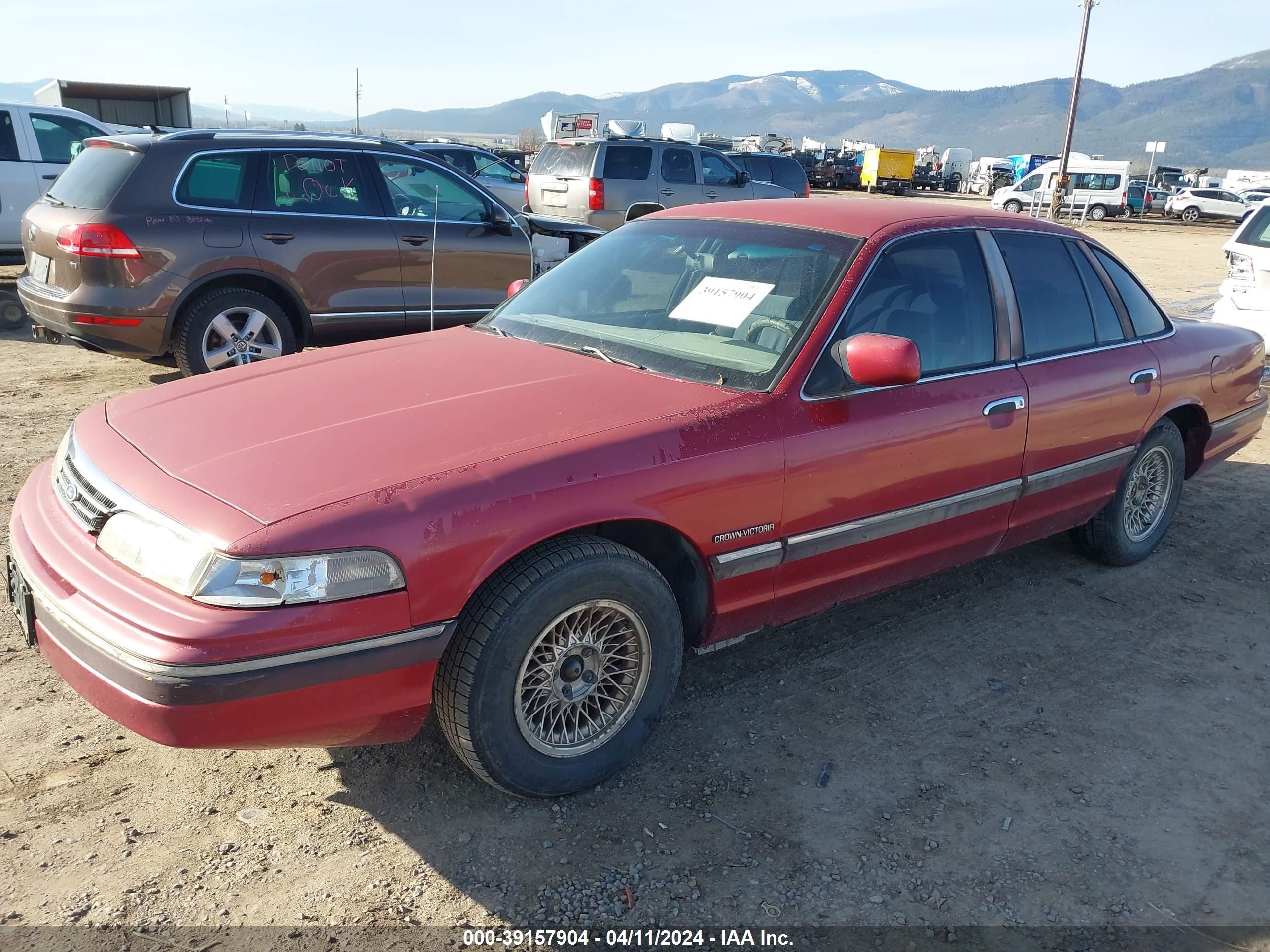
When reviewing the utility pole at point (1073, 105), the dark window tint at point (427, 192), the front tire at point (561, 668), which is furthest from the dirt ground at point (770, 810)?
the utility pole at point (1073, 105)

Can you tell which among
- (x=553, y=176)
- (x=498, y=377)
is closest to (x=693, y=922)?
(x=498, y=377)

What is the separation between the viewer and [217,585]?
7.63 feet

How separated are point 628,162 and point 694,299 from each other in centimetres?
1188

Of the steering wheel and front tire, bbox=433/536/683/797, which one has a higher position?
the steering wheel

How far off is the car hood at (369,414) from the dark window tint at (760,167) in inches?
619

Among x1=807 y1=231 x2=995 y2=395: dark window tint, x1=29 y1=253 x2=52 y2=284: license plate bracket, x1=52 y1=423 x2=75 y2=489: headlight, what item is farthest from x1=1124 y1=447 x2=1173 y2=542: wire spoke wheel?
x1=29 y1=253 x2=52 y2=284: license plate bracket

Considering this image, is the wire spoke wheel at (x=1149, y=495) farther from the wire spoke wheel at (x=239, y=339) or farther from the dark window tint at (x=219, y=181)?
the dark window tint at (x=219, y=181)

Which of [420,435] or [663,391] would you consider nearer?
[420,435]

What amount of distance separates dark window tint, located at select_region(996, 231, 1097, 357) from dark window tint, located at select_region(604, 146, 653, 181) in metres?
11.0

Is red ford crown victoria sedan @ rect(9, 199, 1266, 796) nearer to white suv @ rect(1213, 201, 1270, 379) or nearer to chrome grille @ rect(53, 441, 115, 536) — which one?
chrome grille @ rect(53, 441, 115, 536)

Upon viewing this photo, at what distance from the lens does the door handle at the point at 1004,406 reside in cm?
373

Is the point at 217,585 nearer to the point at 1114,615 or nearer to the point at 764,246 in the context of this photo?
the point at 764,246

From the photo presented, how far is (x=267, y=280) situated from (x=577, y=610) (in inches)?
198

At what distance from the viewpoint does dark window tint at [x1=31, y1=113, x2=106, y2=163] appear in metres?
10.7
